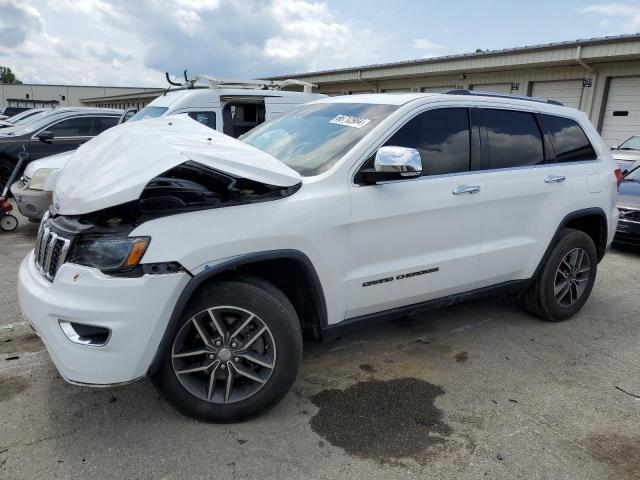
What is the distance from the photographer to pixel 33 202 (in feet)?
22.3

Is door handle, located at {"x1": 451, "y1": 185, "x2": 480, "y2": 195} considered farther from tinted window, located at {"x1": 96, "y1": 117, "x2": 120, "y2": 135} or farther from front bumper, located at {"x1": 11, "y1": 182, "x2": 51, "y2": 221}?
tinted window, located at {"x1": 96, "y1": 117, "x2": 120, "y2": 135}

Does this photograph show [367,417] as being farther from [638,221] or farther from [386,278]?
[638,221]

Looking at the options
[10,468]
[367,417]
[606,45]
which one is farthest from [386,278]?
[606,45]

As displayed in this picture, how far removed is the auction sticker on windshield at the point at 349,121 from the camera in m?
3.48

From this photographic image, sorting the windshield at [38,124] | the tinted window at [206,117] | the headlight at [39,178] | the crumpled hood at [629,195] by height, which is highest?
the tinted window at [206,117]

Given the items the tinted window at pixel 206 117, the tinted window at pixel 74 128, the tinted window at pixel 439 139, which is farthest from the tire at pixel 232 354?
the tinted window at pixel 74 128

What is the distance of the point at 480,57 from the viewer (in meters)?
17.0

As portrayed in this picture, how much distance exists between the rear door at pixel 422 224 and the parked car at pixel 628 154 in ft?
27.1

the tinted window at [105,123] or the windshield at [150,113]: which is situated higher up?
the windshield at [150,113]

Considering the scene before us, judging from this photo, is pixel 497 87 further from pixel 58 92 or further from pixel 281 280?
pixel 58 92

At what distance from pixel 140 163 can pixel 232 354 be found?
1.14 m

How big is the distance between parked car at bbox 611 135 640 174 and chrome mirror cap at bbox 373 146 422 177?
9110 millimetres

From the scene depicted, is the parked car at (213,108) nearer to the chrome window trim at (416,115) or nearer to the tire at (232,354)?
the chrome window trim at (416,115)

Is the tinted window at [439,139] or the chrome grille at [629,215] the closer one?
the tinted window at [439,139]
